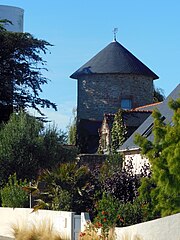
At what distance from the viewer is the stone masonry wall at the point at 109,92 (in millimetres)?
66562

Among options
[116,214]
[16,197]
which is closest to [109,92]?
[16,197]

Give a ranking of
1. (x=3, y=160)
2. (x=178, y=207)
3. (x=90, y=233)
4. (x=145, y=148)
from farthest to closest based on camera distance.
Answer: (x=3, y=160), (x=145, y=148), (x=178, y=207), (x=90, y=233)

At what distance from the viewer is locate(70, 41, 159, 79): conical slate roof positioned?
66.8 meters

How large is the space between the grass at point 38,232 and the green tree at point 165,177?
10.4 feet

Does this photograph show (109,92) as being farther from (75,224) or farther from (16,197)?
(75,224)

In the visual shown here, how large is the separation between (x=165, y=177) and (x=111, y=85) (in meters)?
44.3

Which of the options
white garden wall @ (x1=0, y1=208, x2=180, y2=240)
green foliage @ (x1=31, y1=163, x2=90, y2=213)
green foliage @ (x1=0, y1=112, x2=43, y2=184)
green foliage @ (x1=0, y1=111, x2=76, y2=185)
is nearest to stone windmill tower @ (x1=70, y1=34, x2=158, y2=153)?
green foliage @ (x1=0, y1=111, x2=76, y2=185)

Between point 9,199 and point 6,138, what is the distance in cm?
752

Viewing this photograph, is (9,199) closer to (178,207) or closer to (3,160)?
(3,160)

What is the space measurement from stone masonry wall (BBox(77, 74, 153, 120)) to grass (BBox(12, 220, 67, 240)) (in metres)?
41.0

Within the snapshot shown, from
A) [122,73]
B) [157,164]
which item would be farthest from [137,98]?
[157,164]

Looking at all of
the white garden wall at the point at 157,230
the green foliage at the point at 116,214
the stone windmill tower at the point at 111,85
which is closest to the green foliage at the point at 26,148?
the green foliage at the point at 116,214

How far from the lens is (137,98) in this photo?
67.1 m

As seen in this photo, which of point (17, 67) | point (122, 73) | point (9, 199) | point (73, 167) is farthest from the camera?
point (122, 73)
